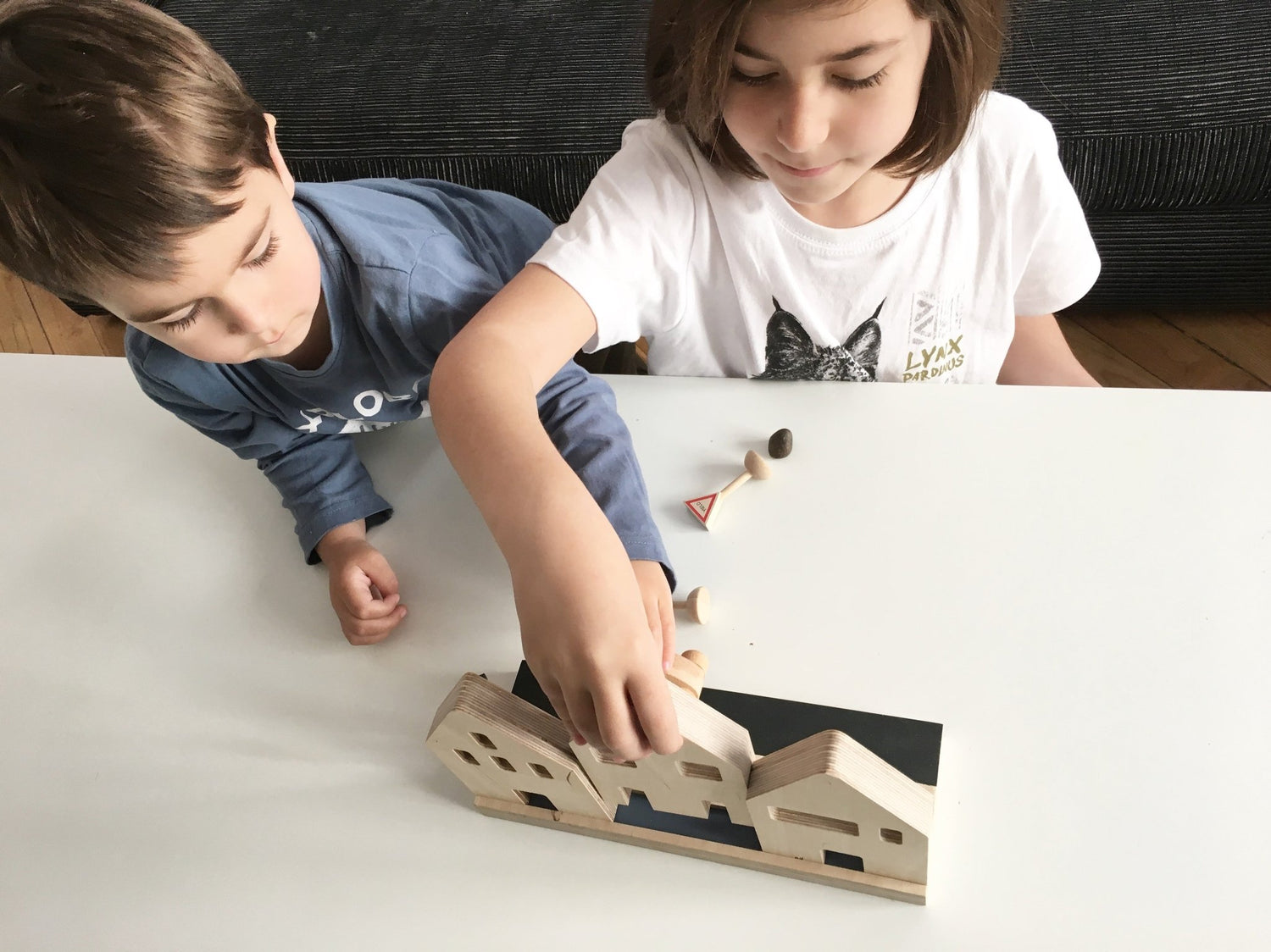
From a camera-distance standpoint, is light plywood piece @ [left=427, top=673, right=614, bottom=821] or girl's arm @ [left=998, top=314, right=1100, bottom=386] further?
girl's arm @ [left=998, top=314, right=1100, bottom=386]

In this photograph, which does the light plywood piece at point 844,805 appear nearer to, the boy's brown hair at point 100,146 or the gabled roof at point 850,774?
the gabled roof at point 850,774

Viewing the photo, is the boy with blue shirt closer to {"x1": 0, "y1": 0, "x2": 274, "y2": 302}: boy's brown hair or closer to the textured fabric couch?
{"x1": 0, "y1": 0, "x2": 274, "y2": 302}: boy's brown hair

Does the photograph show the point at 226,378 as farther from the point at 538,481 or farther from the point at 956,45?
the point at 956,45

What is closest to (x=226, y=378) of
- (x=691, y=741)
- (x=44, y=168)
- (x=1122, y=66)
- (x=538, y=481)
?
(x=44, y=168)

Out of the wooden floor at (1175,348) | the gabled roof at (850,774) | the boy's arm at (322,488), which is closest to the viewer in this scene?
the gabled roof at (850,774)

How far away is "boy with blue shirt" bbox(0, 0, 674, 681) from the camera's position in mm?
516

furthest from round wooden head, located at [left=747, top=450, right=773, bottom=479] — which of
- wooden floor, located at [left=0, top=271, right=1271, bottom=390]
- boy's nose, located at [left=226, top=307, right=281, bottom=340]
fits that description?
wooden floor, located at [left=0, top=271, right=1271, bottom=390]

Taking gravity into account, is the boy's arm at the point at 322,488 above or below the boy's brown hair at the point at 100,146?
below

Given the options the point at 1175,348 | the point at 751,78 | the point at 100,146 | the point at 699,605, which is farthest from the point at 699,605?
the point at 1175,348

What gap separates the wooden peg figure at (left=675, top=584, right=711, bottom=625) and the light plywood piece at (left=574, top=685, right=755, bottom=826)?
100 mm

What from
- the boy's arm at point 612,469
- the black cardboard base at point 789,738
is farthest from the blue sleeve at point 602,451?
the black cardboard base at point 789,738

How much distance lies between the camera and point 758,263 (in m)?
0.76

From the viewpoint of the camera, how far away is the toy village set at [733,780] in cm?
43

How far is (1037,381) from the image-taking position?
901mm
